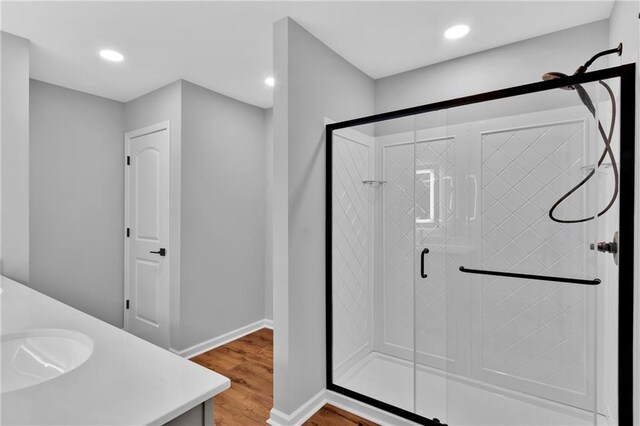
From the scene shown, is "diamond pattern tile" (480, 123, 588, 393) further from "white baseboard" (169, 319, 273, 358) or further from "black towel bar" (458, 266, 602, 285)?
"white baseboard" (169, 319, 273, 358)

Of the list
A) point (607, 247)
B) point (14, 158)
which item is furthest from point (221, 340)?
point (607, 247)

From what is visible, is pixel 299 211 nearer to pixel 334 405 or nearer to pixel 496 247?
pixel 496 247

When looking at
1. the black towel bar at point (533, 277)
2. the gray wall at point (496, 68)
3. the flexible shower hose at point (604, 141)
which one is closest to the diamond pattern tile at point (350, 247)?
the gray wall at point (496, 68)

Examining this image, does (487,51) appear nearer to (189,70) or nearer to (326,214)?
(326,214)

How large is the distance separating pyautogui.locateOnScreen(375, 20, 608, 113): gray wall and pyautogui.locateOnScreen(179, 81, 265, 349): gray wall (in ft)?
4.88

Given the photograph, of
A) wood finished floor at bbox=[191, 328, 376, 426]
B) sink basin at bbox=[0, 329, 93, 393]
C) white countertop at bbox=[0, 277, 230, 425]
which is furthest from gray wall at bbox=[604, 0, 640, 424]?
sink basin at bbox=[0, 329, 93, 393]


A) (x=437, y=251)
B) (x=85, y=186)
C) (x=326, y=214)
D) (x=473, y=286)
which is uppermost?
(x=85, y=186)

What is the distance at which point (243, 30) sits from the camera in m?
2.09

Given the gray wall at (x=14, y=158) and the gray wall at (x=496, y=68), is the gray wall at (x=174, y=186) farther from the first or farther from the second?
the gray wall at (x=496, y=68)

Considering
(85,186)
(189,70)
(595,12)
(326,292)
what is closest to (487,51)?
(595,12)

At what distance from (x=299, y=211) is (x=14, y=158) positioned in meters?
1.88

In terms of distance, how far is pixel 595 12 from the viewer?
6.28 feet

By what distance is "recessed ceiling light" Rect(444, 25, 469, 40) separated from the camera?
2.07 m

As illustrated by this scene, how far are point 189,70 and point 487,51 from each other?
2.31 m
